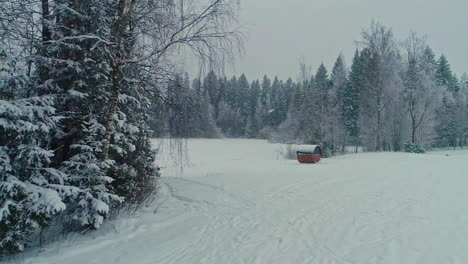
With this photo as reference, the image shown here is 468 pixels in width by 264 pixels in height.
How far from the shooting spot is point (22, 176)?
12.5 feet

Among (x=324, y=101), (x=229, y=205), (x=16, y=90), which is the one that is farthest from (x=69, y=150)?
(x=324, y=101)

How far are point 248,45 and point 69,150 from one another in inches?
163

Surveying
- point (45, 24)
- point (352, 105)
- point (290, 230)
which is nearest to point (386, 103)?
point (352, 105)

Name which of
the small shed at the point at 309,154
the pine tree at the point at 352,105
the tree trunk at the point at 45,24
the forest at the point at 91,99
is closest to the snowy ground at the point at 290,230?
the forest at the point at 91,99

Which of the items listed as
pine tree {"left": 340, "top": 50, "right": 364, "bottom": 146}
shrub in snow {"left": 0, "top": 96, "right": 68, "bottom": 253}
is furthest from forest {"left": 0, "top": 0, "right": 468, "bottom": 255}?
pine tree {"left": 340, "top": 50, "right": 364, "bottom": 146}

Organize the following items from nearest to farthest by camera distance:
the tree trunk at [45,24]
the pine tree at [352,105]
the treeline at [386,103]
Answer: the tree trunk at [45,24]
the treeline at [386,103]
the pine tree at [352,105]

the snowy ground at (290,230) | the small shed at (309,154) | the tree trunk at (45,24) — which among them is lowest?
the snowy ground at (290,230)

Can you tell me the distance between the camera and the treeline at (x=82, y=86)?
376 cm

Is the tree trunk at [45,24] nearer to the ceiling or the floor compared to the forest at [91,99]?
nearer to the ceiling

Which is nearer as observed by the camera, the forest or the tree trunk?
the forest

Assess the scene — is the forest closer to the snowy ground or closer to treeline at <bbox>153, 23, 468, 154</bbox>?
the snowy ground

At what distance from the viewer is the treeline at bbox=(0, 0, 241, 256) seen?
12.3 ft

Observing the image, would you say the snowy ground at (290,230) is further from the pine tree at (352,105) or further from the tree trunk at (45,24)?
the pine tree at (352,105)

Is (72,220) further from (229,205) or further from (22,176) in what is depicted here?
(229,205)
